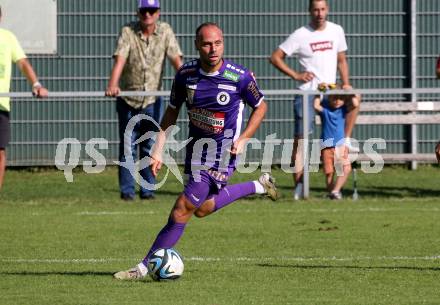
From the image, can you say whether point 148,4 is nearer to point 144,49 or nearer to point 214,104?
point 144,49

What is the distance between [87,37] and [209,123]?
11.0 meters

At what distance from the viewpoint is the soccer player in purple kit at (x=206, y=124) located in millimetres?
9539

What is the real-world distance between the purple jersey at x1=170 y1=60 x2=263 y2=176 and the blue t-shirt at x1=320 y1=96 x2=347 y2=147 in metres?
6.64

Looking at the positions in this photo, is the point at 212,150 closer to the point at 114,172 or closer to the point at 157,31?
the point at 157,31

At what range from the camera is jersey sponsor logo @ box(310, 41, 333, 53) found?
627 inches

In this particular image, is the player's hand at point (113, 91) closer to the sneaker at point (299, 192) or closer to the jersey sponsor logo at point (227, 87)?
the sneaker at point (299, 192)

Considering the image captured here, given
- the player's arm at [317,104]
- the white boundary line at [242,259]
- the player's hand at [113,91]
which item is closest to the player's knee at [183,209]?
the white boundary line at [242,259]

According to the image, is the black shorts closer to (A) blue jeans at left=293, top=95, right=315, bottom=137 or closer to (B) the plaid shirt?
(B) the plaid shirt

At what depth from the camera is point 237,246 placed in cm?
1160

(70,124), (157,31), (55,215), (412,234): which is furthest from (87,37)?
(412,234)

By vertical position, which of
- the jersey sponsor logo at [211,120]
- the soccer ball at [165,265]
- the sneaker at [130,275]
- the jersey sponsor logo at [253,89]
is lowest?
the sneaker at [130,275]

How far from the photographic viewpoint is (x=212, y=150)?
9672mm

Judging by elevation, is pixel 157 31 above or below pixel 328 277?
above

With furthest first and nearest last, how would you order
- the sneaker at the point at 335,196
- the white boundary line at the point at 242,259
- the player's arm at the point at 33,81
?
the sneaker at the point at 335,196
the player's arm at the point at 33,81
the white boundary line at the point at 242,259
